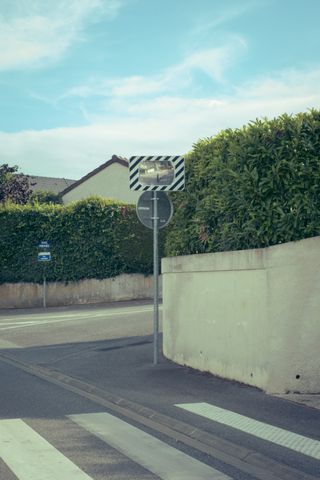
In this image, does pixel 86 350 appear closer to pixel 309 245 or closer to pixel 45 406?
pixel 45 406

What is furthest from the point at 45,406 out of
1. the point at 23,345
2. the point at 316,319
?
the point at 23,345

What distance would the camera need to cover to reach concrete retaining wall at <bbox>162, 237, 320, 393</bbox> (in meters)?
8.49

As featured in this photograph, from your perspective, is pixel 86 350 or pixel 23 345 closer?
pixel 86 350

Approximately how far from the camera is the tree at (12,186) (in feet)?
140

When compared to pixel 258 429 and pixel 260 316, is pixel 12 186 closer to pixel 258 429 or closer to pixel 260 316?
pixel 260 316

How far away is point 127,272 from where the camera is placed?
97.6 ft

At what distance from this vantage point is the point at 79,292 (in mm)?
29734

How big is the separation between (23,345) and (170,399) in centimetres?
715

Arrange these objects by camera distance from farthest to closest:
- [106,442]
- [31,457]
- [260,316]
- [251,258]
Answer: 1. [251,258]
2. [260,316]
3. [106,442]
4. [31,457]

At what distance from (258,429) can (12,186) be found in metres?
38.9

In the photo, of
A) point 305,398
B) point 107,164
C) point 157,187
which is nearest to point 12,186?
point 107,164

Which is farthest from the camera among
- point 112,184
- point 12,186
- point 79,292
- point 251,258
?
point 112,184

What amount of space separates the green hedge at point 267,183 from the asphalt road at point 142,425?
2.13 metres

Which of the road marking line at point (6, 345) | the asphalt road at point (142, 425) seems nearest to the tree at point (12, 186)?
the road marking line at point (6, 345)
